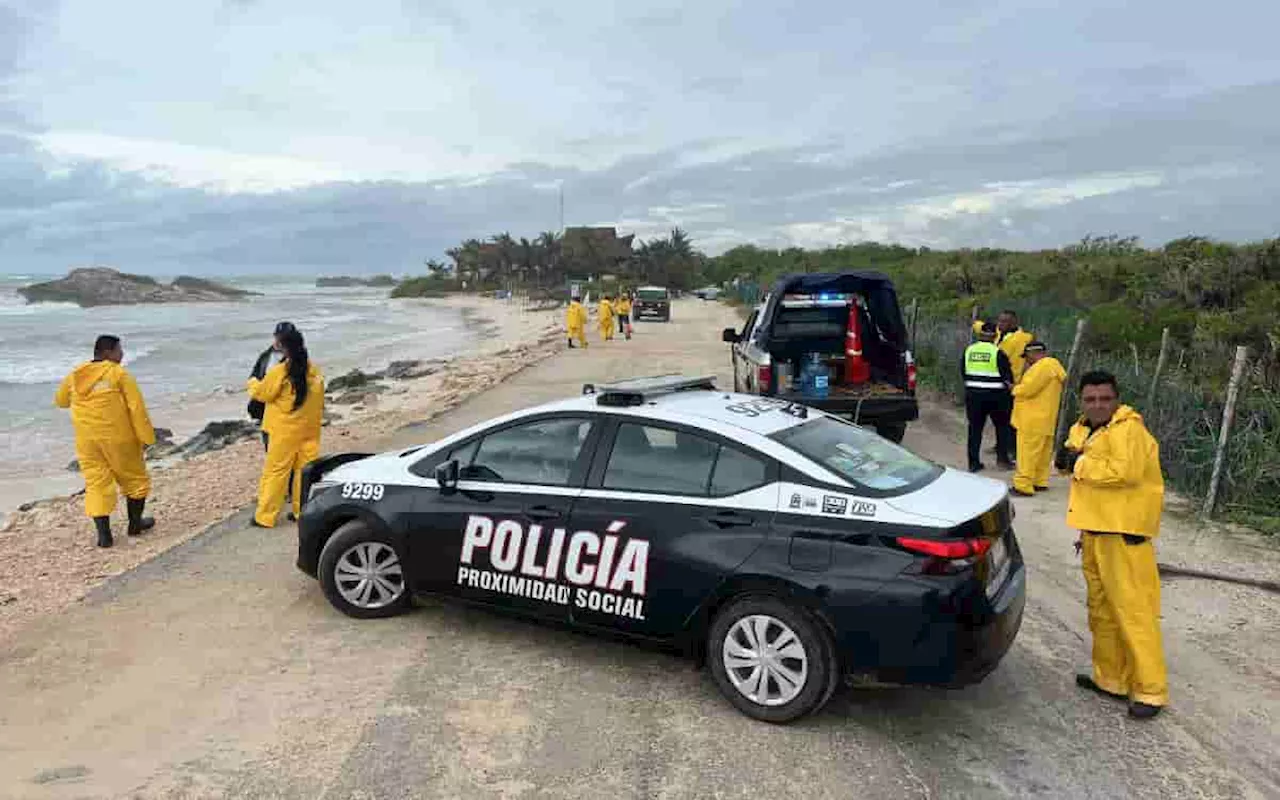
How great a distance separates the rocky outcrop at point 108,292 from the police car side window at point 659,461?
85123mm

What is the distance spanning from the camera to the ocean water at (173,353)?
55.8 ft

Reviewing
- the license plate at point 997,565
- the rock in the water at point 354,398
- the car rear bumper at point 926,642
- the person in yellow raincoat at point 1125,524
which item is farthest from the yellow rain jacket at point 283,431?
the rock in the water at point 354,398

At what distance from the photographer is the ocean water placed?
17.0 m

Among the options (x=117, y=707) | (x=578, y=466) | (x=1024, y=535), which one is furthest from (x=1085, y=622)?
(x=117, y=707)

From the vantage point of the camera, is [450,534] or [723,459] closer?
[723,459]

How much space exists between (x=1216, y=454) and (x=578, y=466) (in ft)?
20.1

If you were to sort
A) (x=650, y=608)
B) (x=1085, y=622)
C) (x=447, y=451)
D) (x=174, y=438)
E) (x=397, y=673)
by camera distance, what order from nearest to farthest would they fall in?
(x=650, y=608), (x=397, y=673), (x=447, y=451), (x=1085, y=622), (x=174, y=438)

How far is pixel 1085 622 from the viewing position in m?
5.75

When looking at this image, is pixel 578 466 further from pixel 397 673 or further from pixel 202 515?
pixel 202 515

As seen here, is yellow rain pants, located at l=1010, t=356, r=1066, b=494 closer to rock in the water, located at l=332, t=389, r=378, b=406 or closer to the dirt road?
the dirt road

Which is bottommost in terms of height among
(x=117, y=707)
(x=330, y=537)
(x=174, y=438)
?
(x=174, y=438)

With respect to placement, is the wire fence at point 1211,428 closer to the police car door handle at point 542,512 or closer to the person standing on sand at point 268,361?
the police car door handle at point 542,512

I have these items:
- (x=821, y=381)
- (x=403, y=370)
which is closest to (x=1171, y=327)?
(x=821, y=381)

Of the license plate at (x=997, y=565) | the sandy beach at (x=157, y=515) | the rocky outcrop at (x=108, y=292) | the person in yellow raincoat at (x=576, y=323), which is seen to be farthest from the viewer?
the rocky outcrop at (x=108, y=292)
